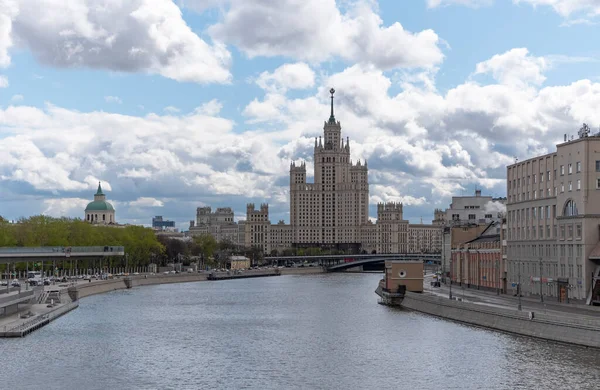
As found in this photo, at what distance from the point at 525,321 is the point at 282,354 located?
1893 centimetres

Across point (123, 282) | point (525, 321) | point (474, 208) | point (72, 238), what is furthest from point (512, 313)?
point (72, 238)

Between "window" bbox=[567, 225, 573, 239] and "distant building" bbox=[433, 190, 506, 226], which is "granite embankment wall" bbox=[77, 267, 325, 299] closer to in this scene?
"distant building" bbox=[433, 190, 506, 226]

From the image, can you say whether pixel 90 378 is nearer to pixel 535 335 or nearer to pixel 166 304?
pixel 535 335

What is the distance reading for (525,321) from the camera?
70250 mm

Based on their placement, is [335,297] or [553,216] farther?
[335,297]

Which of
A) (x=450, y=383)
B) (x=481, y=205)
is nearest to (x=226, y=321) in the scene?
(x=450, y=383)

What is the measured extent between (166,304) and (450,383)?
219 ft

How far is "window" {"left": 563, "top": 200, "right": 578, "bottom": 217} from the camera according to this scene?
280ft

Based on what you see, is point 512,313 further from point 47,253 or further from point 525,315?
point 47,253

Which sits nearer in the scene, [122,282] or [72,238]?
[122,282]

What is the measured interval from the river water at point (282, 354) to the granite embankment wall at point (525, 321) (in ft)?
3.28

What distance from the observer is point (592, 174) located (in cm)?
8312

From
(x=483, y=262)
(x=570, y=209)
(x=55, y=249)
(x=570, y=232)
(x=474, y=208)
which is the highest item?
(x=474, y=208)

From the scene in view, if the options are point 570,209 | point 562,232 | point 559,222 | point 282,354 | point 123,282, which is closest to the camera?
point 282,354
